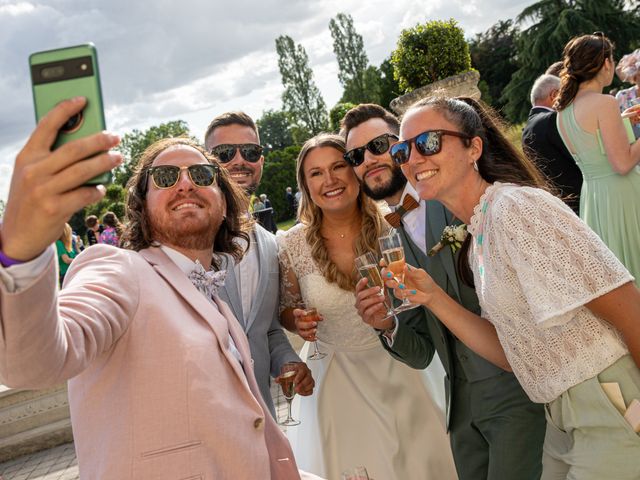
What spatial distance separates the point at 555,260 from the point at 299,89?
67.7m

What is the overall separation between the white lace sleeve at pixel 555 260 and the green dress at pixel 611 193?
3.48m

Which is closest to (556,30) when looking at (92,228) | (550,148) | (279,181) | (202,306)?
(279,181)

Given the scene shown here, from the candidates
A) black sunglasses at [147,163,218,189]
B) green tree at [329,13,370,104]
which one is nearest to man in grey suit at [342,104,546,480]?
black sunglasses at [147,163,218,189]

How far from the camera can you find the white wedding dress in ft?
13.7

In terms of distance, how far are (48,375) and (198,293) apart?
86cm

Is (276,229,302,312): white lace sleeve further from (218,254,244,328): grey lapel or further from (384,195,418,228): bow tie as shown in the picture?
(384,195,418,228): bow tie

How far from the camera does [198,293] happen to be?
236 centimetres

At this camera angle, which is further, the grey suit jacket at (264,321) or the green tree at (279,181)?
the green tree at (279,181)

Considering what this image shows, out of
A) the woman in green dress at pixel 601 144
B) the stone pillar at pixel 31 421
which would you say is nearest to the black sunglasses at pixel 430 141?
the woman in green dress at pixel 601 144

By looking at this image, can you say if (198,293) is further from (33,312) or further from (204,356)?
(33,312)

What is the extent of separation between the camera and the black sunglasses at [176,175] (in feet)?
9.52

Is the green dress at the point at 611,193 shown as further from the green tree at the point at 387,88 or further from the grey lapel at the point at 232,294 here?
the green tree at the point at 387,88

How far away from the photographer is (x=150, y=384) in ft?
6.57

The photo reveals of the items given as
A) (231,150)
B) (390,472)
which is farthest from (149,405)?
(231,150)
